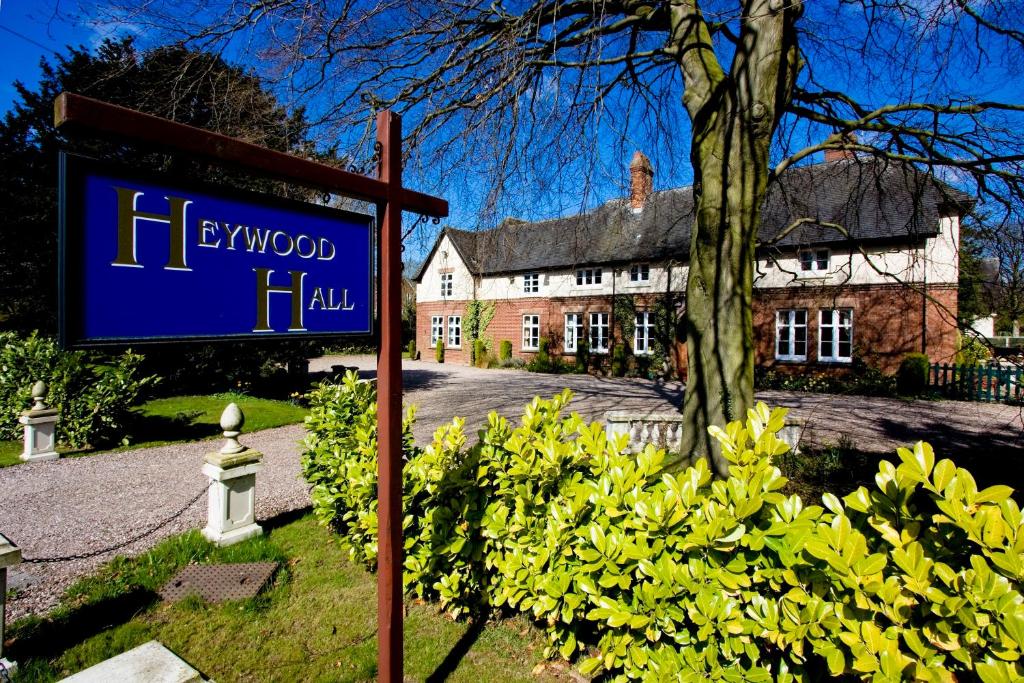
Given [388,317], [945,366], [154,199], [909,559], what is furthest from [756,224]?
[945,366]

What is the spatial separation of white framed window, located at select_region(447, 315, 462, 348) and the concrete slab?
27803 mm

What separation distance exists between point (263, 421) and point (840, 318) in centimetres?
1910

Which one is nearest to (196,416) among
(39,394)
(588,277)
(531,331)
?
(39,394)

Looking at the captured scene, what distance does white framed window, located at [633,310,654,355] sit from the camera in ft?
71.6

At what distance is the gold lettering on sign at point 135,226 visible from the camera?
1383 mm

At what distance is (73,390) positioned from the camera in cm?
854

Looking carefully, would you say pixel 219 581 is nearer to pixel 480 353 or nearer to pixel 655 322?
pixel 655 322

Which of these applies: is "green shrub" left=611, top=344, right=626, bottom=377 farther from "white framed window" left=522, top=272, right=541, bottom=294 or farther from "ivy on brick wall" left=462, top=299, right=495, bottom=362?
"ivy on brick wall" left=462, top=299, right=495, bottom=362

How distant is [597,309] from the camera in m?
23.5

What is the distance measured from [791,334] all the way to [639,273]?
6828 millimetres

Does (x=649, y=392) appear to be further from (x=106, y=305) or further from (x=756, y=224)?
(x=106, y=305)

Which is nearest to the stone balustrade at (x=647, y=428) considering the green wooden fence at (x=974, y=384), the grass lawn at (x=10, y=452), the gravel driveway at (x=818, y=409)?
the gravel driveway at (x=818, y=409)

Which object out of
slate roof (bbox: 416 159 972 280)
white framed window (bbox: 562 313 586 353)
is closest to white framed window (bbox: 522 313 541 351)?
white framed window (bbox: 562 313 586 353)

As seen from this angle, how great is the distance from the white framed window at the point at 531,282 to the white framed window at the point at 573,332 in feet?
8.30
